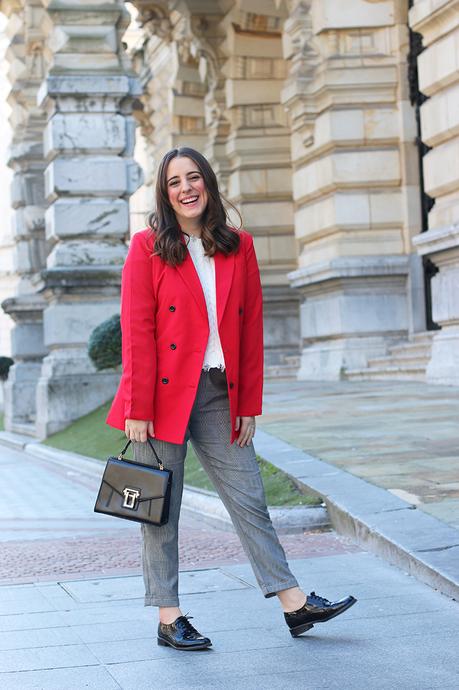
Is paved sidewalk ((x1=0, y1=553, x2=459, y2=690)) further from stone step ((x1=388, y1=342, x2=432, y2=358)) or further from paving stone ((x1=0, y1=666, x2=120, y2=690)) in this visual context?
stone step ((x1=388, y1=342, x2=432, y2=358))

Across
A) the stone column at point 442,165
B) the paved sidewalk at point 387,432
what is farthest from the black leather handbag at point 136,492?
the stone column at point 442,165

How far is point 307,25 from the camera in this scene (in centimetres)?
1878

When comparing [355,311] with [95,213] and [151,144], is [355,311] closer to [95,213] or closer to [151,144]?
[95,213]

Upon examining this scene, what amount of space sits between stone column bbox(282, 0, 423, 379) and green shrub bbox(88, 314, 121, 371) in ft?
12.0

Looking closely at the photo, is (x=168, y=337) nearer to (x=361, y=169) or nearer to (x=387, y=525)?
(x=387, y=525)

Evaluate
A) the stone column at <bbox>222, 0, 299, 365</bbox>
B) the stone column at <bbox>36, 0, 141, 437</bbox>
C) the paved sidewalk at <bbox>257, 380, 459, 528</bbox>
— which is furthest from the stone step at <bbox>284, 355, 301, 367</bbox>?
the paved sidewalk at <bbox>257, 380, 459, 528</bbox>

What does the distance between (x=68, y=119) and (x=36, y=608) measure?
40.5ft

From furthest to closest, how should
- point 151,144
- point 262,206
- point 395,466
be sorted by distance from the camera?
point 151,144
point 262,206
point 395,466

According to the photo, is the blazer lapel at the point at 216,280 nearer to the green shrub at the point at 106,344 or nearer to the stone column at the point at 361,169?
the green shrub at the point at 106,344

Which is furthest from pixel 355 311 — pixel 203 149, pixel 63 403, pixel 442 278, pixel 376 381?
pixel 203 149

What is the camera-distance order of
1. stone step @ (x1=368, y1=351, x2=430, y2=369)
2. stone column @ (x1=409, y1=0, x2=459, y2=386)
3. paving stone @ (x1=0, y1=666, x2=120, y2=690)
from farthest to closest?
stone step @ (x1=368, y1=351, x2=430, y2=369) < stone column @ (x1=409, y1=0, x2=459, y2=386) < paving stone @ (x1=0, y1=666, x2=120, y2=690)

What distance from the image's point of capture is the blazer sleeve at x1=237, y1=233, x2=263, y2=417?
17.2 ft

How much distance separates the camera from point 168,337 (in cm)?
509

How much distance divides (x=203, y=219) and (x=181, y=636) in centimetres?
169
